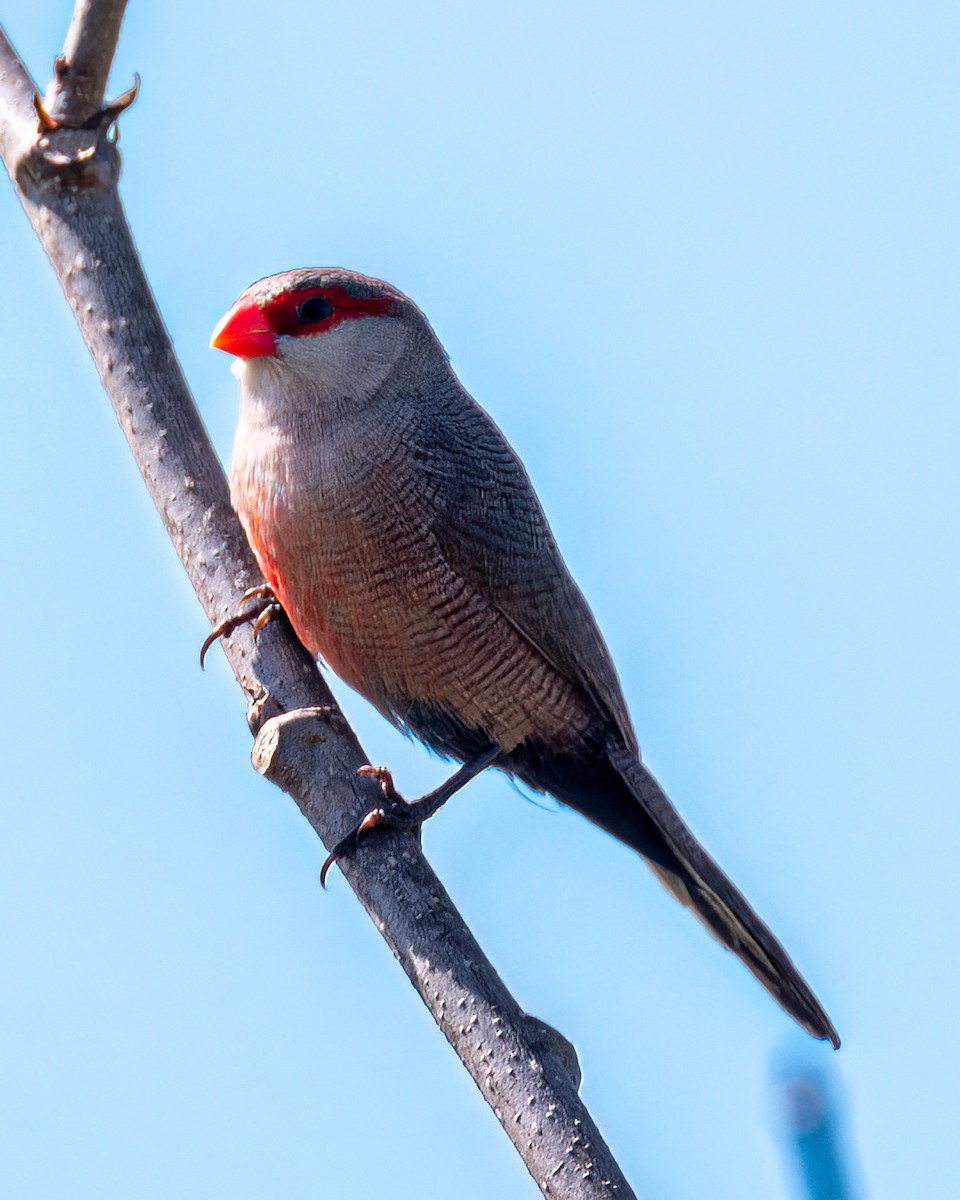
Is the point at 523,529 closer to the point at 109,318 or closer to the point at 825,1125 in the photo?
the point at 109,318

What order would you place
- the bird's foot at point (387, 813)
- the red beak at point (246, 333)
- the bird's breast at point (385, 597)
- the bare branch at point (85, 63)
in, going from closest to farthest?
the bird's foot at point (387, 813) → the bare branch at point (85, 63) → the bird's breast at point (385, 597) → the red beak at point (246, 333)

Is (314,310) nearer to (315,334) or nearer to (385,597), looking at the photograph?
(315,334)

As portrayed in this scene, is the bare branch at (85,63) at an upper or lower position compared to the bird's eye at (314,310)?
upper

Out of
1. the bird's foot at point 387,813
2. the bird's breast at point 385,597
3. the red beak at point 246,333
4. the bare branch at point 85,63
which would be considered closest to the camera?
the bird's foot at point 387,813

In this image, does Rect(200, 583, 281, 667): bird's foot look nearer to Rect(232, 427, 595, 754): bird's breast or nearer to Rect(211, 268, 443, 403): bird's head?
Rect(232, 427, 595, 754): bird's breast

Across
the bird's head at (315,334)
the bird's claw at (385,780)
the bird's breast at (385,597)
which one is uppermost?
the bird's head at (315,334)

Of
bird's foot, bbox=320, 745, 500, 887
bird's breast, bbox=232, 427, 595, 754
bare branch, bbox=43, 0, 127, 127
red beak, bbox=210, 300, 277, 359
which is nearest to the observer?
bird's foot, bbox=320, 745, 500, 887

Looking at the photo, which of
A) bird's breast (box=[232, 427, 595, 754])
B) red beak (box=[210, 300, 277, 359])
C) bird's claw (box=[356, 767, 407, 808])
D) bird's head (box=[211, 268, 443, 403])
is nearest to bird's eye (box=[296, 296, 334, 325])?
bird's head (box=[211, 268, 443, 403])

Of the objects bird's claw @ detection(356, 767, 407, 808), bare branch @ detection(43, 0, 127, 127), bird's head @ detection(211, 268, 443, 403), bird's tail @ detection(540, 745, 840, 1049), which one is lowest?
bird's tail @ detection(540, 745, 840, 1049)

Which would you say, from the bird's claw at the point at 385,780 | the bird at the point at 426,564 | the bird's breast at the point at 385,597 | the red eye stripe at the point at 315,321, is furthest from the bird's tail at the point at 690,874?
the red eye stripe at the point at 315,321

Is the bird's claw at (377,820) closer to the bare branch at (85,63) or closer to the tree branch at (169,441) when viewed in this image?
the tree branch at (169,441)

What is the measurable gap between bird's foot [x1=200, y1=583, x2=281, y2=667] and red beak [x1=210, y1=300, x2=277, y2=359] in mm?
716

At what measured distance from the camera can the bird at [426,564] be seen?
166 inches

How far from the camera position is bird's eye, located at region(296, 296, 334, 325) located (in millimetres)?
4320
